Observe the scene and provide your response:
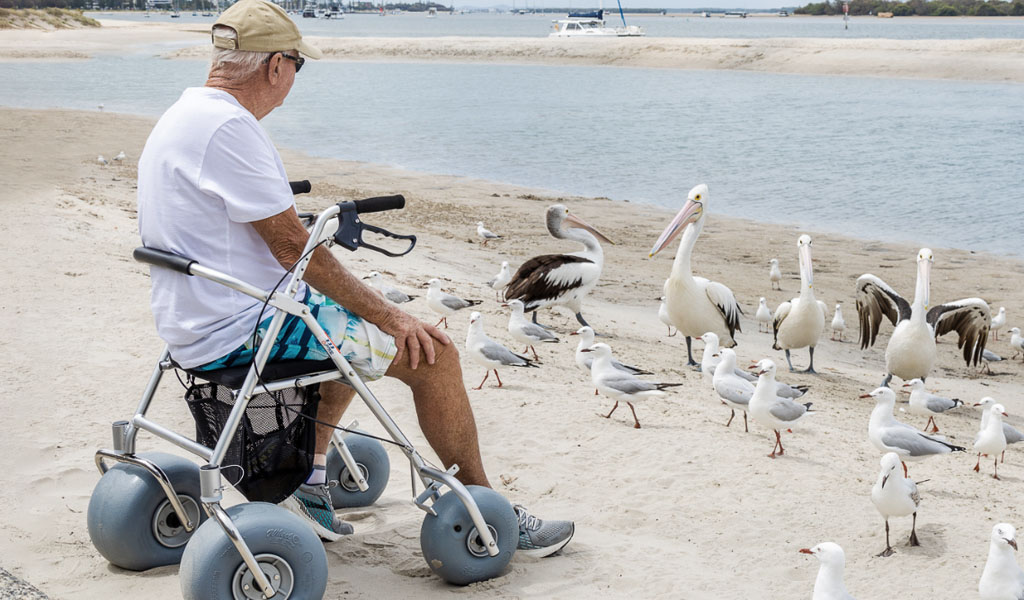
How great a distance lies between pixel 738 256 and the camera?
12742 millimetres

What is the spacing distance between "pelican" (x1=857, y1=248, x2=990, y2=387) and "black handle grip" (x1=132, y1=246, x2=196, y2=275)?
692 centimetres

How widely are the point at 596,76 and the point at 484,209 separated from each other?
33.3m

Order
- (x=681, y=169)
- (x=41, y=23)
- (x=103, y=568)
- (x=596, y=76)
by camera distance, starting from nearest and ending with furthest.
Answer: (x=103, y=568) → (x=681, y=169) → (x=596, y=76) → (x=41, y=23)

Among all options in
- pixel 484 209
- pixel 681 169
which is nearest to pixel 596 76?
pixel 681 169

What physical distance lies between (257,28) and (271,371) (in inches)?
43.2

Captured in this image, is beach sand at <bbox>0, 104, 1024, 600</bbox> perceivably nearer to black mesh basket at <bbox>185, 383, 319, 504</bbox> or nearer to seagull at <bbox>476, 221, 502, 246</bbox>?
black mesh basket at <bbox>185, 383, 319, 504</bbox>

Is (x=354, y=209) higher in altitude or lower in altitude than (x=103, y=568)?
higher

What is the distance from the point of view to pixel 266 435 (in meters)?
3.12

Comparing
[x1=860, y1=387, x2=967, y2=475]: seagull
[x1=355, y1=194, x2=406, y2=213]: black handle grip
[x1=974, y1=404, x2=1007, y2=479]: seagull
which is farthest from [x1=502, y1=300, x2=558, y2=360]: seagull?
[x1=355, y1=194, x2=406, y2=213]: black handle grip

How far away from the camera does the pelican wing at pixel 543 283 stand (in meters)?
9.10

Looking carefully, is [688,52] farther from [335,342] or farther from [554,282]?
[335,342]

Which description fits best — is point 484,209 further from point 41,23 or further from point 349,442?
point 41,23

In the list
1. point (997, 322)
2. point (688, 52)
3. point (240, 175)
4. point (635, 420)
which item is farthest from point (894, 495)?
point (688, 52)

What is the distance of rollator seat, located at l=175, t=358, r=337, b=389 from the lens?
2.99 m
